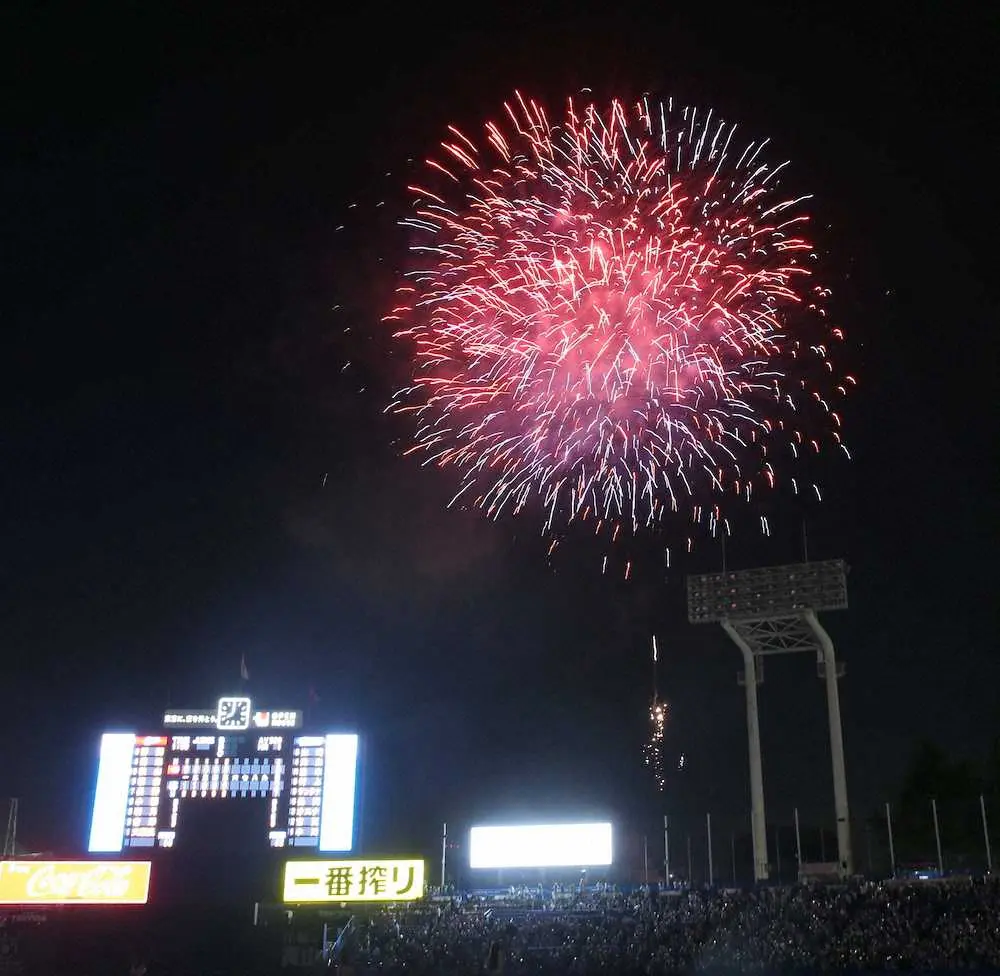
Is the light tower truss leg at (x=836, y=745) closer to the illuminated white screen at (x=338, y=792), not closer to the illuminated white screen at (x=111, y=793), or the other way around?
the illuminated white screen at (x=338, y=792)

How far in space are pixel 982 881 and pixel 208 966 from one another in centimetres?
2704

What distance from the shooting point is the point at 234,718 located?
3134 centimetres

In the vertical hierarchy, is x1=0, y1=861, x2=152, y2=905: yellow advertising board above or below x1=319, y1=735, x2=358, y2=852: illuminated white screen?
below

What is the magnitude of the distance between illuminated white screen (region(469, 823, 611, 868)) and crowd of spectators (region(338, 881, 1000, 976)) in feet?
23.9

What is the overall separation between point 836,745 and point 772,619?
238 inches

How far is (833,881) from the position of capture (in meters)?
43.5

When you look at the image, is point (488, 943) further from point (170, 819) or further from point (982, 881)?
point (982, 881)

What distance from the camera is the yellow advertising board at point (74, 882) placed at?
2997 cm

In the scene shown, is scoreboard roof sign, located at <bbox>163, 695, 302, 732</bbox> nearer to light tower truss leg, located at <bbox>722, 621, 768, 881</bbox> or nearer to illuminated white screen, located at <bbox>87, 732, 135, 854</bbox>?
illuminated white screen, located at <bbox>87, 732, 135, 854</bbox>

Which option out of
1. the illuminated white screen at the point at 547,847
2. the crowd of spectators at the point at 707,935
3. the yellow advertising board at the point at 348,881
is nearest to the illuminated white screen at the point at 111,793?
the yellow advertising board at the point at 348,881

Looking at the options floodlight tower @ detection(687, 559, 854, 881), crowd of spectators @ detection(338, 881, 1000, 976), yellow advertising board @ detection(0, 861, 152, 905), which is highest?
floodlight tower @ detection(687, 559, 854, 881)

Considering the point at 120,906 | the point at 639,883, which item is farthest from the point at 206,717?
the point at 639,883

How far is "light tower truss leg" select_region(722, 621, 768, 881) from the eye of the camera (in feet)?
155

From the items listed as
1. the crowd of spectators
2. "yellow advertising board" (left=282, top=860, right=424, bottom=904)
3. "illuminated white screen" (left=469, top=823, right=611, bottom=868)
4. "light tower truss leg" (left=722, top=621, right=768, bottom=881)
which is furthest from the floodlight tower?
"yellow advertising board" (left=282, top=860, right=424, bottom=904)
